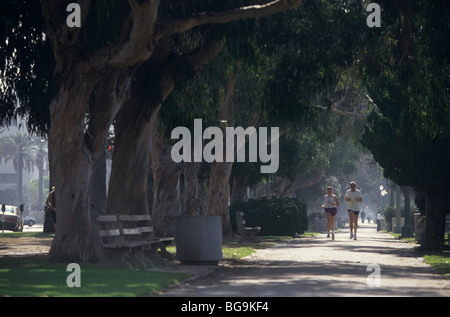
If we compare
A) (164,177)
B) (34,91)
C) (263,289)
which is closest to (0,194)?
(164,177)

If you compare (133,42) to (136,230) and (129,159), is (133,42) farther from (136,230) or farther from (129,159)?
(129,159)

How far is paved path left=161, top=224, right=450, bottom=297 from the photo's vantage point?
11.8m

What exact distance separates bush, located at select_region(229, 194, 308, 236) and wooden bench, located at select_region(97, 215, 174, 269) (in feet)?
64.8

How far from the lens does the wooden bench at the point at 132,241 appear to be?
1530cm

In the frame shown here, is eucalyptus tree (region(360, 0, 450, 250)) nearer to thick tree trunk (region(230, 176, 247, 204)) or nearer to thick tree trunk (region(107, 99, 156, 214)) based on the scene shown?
thick tree trunk (region(107, 99, 156, 214))

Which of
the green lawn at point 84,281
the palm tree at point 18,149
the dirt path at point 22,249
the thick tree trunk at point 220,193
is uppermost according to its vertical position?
the palm tree at point 18,149

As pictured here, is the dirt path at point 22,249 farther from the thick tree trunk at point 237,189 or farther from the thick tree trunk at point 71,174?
the thick tree trunk at point 237,189

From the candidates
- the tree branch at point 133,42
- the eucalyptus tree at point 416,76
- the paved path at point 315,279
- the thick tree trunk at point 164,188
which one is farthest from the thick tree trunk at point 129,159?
the thick tree trunk at point 164,188

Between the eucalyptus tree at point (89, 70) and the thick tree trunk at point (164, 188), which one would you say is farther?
the thick tree trunk at point (164, 188)

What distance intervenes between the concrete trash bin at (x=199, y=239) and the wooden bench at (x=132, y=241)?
0.54 metres

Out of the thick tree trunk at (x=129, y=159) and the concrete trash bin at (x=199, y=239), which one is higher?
the thick tree trunk at (x=129, y=159)

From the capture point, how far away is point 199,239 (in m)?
17.3

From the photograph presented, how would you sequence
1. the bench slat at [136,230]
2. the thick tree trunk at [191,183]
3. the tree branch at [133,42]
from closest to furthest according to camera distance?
the tree branch at [133,42] < the bench slat at [136,230] < the thick tree trunk at [191,183]

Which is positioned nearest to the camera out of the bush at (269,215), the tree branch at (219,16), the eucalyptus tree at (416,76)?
the tree branch at (219,16)
